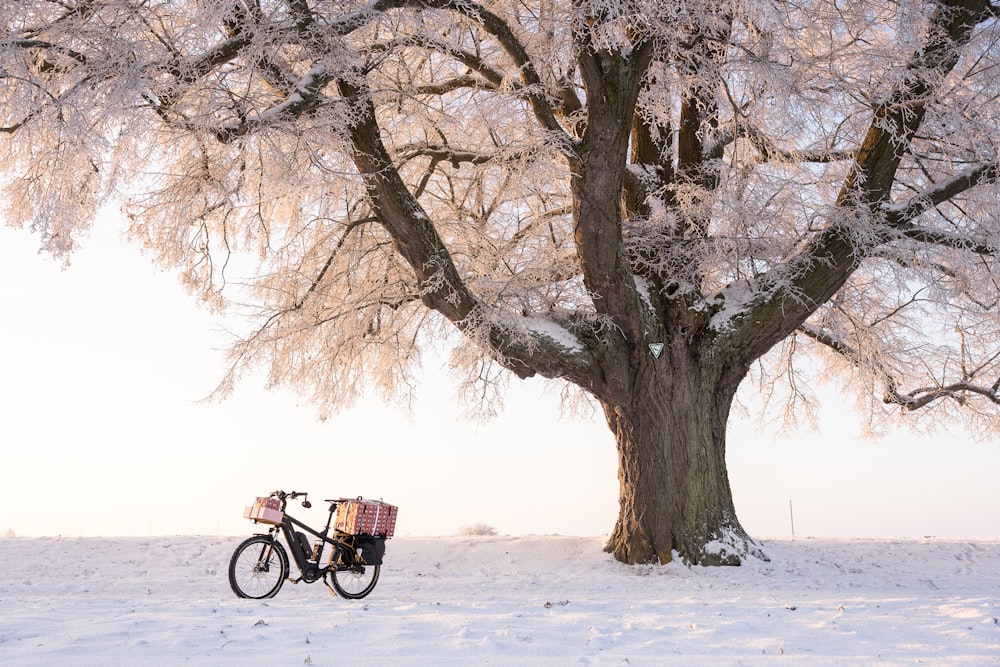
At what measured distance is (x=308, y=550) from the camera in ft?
24.1

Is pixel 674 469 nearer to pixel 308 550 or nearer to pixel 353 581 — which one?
pixel 353 581

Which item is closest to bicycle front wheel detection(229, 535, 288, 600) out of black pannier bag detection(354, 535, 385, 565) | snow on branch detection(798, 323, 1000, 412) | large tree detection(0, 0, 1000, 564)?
black pannier bag detection(354, 535, 385, 565)

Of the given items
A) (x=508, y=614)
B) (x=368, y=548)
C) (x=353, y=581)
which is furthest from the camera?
(x=353, y=581)

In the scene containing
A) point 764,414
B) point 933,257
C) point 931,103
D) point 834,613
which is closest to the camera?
point 834,613

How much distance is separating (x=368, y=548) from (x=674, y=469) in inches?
176

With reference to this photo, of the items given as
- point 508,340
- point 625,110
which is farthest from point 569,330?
point 625,110

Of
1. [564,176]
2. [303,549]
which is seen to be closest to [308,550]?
[303,549]

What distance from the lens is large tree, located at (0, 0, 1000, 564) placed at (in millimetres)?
8242

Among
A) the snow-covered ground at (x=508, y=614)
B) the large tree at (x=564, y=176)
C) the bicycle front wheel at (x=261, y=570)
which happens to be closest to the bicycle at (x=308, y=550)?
the bicycle front wheel at (x=261, y=570)

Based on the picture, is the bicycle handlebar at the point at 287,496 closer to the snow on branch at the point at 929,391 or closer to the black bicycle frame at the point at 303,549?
the black bicycle frame at the point at 303,549

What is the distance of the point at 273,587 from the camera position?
726 cm

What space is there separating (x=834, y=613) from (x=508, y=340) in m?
4.74

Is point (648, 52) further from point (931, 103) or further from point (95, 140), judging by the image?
point (95, 140)

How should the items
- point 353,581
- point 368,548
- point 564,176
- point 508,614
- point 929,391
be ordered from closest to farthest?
point 508,614
point 368,548
point 353,581
point 564,176
point 929,391
